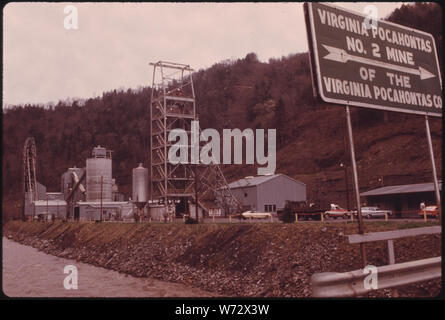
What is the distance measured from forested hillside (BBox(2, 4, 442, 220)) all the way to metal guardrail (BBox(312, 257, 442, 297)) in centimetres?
287

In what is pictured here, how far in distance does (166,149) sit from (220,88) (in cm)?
11886

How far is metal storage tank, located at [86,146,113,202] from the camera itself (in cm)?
8712

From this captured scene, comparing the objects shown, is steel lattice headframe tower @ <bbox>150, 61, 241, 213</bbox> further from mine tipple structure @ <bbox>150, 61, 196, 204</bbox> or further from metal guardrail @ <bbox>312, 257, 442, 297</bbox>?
metal guardrail @ <bbox>312, 257, 442, 297</bbox>

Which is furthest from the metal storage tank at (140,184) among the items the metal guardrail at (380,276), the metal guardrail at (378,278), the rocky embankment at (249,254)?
the metal guardrail at (378,278)

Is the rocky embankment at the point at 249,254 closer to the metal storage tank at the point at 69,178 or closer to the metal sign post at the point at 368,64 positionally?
the metal sign post at the point at 368,64

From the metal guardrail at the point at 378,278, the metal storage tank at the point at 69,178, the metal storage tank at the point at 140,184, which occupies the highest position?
the metal storage tank at the point at 69,178

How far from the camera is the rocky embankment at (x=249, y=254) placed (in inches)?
862

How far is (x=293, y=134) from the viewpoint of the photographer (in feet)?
380

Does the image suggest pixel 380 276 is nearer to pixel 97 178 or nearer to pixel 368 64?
pixel 368 64

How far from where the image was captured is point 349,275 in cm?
612

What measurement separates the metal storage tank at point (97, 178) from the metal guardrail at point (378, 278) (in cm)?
8508

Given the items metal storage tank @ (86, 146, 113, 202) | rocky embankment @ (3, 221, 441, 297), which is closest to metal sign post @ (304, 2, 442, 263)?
rocky embankment @ (3, 221, 441, 297)
